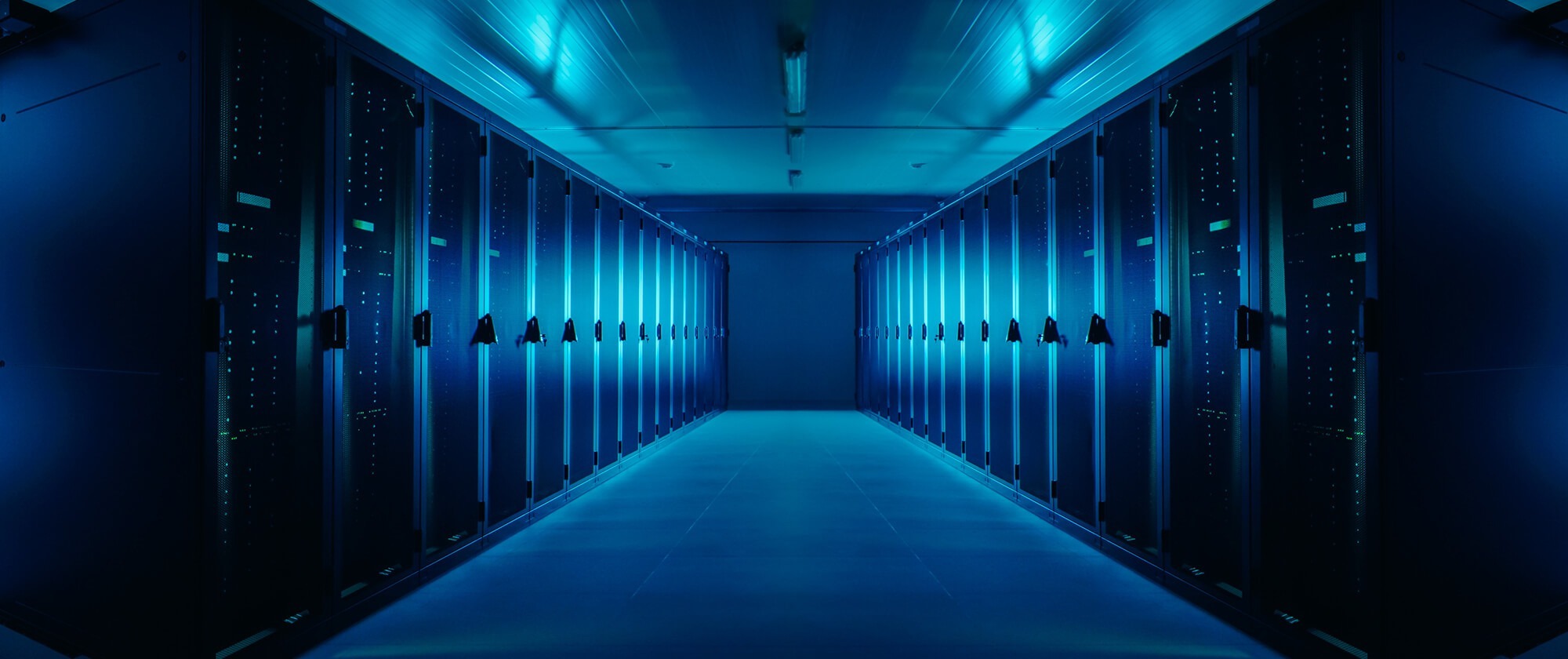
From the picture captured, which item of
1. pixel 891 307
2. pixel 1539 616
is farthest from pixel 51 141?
pixel 891 307

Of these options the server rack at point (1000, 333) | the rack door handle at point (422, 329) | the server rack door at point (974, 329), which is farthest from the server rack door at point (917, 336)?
the rack door handle at point (422, 329)

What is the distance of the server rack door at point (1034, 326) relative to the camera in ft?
14.9

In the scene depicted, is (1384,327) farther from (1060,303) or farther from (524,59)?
(524,59)

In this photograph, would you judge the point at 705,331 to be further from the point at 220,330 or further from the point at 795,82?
the point at 220,330

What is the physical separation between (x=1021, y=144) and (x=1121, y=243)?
204 inches

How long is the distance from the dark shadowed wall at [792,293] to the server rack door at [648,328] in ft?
15.6

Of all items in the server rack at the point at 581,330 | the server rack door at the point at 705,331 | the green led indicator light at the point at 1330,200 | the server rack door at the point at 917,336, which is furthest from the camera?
the server rack door at the point at 705,331

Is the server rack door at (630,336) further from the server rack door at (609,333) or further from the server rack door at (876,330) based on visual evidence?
the server rack door at (876,330)

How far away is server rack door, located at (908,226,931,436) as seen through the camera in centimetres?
779

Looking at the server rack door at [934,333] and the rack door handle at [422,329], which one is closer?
the rack door handle at [422,329]

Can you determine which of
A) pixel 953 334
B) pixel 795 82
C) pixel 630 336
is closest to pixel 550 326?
pixel 630 336

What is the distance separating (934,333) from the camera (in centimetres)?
735

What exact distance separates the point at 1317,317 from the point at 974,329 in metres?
3.64

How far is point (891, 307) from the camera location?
9344 mm
